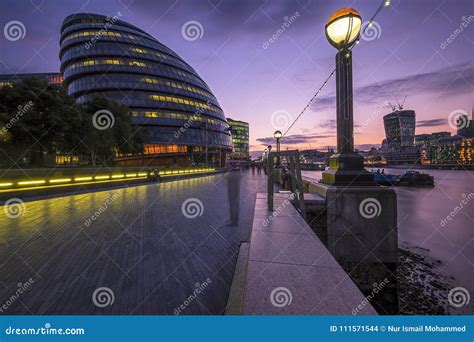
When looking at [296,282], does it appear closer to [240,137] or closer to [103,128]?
[103,128]

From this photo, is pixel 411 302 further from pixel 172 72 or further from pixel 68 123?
pixel 172 72

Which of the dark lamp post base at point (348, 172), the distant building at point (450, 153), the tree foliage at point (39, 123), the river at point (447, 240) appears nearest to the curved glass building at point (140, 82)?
the tree foliage at point (39, 123)

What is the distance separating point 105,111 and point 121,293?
3187 centimetres

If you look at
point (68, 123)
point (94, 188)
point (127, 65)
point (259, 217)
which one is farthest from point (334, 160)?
point (127, 65)

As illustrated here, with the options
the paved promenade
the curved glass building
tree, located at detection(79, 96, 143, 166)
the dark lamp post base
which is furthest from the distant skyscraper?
the paved promenade

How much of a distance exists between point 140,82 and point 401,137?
187415 mm

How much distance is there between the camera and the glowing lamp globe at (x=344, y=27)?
15.4 feet

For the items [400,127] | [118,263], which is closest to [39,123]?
[118,263]

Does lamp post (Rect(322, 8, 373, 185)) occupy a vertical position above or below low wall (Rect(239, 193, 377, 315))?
above

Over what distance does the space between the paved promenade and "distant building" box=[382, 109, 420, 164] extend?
18883 centimetres

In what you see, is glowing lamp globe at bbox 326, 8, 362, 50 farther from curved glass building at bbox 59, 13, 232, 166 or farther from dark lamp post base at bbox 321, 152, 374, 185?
curved glass building at bbox 59, 13, 232, 166

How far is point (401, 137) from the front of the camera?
16312cm

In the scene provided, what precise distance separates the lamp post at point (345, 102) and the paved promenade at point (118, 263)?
304cm

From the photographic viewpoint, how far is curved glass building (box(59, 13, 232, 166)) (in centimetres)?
5288
